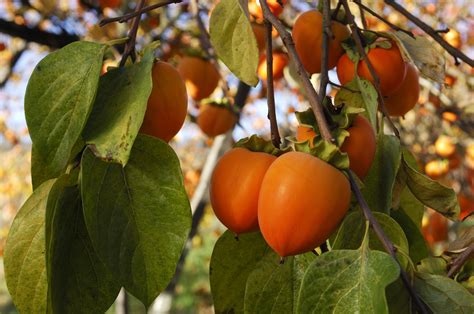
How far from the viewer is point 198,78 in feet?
6.04

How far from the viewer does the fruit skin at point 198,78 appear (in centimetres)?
184

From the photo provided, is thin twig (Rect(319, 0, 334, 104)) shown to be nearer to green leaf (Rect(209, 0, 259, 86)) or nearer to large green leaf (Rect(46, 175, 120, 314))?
green leaf (Rect(209, 0, 259, 86))

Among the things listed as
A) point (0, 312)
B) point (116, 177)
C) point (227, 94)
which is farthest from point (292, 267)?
point (0, 312)

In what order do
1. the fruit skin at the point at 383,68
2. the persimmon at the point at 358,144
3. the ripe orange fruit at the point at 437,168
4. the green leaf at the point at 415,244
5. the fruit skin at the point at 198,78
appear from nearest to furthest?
the persimmon at the point at 358,144, the green leaf at the point at 415,244, the fruit skin at the point at 383,68, the fruit skin at the point at 198,78, the ripe orange fruit at the point at 437,168

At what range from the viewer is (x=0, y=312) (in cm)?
704

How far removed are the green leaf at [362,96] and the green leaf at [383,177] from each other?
31 mm

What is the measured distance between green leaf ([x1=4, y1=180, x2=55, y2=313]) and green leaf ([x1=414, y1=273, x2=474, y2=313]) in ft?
1.16

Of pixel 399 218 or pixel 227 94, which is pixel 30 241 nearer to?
pixel 399 218

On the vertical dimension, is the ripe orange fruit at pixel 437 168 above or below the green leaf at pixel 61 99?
below

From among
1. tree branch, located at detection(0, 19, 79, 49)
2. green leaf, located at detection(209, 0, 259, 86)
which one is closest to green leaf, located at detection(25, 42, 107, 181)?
green leaf, located at detection(209, 0, 259, 86)

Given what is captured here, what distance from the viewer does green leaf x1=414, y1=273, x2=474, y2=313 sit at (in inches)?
20.4

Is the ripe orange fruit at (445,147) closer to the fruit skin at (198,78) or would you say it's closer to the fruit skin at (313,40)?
the fruit skin at (198,78)

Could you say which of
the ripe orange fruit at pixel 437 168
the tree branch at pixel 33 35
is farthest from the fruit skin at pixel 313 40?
the ripe orange fruit at pixel 437 168

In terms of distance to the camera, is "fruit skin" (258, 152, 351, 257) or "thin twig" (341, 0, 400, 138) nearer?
"fruit skin" (258, 152, 351, 257)
